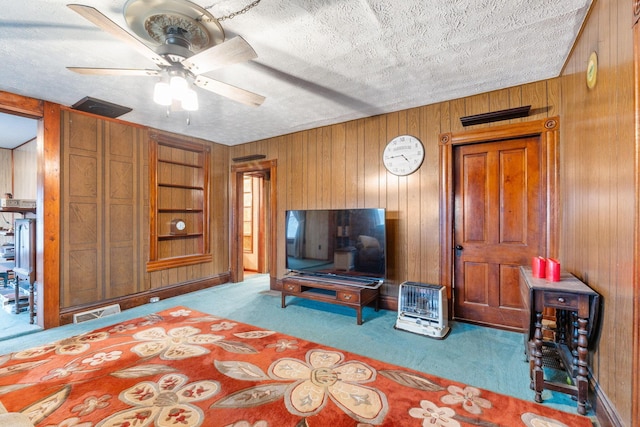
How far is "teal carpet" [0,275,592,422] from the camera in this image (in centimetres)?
214

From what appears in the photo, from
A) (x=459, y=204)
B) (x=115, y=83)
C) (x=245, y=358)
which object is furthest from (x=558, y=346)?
(x=115, y=83)

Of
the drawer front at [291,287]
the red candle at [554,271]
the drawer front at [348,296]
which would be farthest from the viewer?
the drawer front at [291,287]

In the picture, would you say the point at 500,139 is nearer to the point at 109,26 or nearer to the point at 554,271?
the point at 554,271

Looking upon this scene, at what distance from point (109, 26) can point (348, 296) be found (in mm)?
3006

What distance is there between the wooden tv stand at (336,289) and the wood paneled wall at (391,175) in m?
0.38

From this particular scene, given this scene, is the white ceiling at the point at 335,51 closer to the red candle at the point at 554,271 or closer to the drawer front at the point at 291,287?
the red candle at the point at 554,271

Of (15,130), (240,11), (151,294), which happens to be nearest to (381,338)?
(240,11)

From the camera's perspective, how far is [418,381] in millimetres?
2053

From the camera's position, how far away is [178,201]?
4645 millimetres

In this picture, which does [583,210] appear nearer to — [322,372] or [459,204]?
[459,204]

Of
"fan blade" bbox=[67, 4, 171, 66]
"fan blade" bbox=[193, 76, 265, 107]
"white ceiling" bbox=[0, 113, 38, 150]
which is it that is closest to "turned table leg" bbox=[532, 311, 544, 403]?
"fan blade" bbox=[193, 76, 265, 107]

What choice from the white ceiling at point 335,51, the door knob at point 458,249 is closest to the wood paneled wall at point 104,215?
the white ceiling at point 335,51

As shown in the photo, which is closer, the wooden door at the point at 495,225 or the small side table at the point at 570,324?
the small side table at the point at 570,324

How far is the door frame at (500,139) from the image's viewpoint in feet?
8.84
